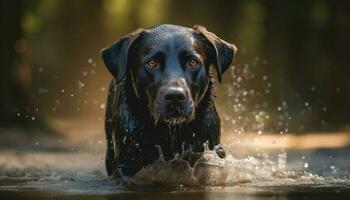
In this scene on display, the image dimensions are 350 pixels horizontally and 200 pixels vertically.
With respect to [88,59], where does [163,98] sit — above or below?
below

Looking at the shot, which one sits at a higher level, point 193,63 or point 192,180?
point 193,63

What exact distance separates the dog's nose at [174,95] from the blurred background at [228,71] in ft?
20.8

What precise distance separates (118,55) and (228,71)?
958 centimetres

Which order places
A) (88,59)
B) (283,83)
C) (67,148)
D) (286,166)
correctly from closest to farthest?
(286,166) < (67,148) < (283,83) < (88,59)

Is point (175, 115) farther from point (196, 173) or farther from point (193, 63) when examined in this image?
point (196, 173)

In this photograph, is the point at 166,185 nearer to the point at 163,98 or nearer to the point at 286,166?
the point at 163,98

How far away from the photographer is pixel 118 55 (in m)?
10.3

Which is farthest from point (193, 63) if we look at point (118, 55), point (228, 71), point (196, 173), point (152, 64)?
point (228, 71)

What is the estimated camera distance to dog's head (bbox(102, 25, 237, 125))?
31.6 feet

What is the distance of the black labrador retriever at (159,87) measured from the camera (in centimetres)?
996

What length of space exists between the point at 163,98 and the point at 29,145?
6683mm

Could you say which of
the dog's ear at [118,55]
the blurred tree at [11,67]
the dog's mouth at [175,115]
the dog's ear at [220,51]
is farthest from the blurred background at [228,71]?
the dog's mouth at [175,115]

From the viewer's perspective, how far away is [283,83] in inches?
926

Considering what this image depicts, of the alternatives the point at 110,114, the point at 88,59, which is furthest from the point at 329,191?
the point at 88,59
